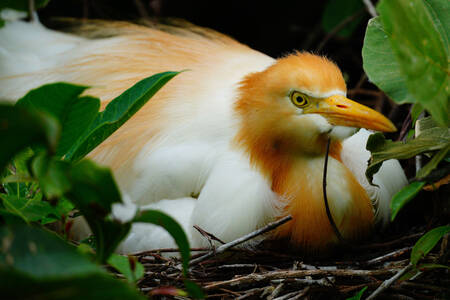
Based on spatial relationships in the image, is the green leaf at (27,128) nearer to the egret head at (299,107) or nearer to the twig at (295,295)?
the twig at (295,295)

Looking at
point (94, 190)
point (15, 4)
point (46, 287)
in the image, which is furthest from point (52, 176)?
point (15, 4)

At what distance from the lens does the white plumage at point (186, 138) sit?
4.77 feet

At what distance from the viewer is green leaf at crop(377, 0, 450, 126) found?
2.53 ft

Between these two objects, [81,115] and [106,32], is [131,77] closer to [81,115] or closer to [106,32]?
[106,32]

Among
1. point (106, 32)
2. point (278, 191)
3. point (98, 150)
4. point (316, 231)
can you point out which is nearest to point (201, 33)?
point (106, 32)

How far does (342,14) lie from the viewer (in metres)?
2.47

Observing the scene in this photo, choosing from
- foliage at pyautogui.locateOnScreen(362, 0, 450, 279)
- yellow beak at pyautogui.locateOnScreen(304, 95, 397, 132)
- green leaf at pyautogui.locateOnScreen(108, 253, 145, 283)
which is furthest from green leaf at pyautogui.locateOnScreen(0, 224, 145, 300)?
yellow beak at pyautogui.locateOnScreen(304, 95, 397, 132)

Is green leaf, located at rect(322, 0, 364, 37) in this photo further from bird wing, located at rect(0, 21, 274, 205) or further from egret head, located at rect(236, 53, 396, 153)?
egret head, located at rect(236, 53, 396, 153)

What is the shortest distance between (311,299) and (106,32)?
1391mm

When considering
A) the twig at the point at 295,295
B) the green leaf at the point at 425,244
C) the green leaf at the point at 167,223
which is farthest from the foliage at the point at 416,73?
the green leaf at the point at 167,223

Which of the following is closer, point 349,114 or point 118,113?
point 118,113

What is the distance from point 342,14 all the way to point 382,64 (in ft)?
4.96

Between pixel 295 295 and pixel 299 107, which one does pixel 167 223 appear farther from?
pixel 299 107

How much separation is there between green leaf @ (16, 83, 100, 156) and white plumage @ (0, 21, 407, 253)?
1.11 ft
